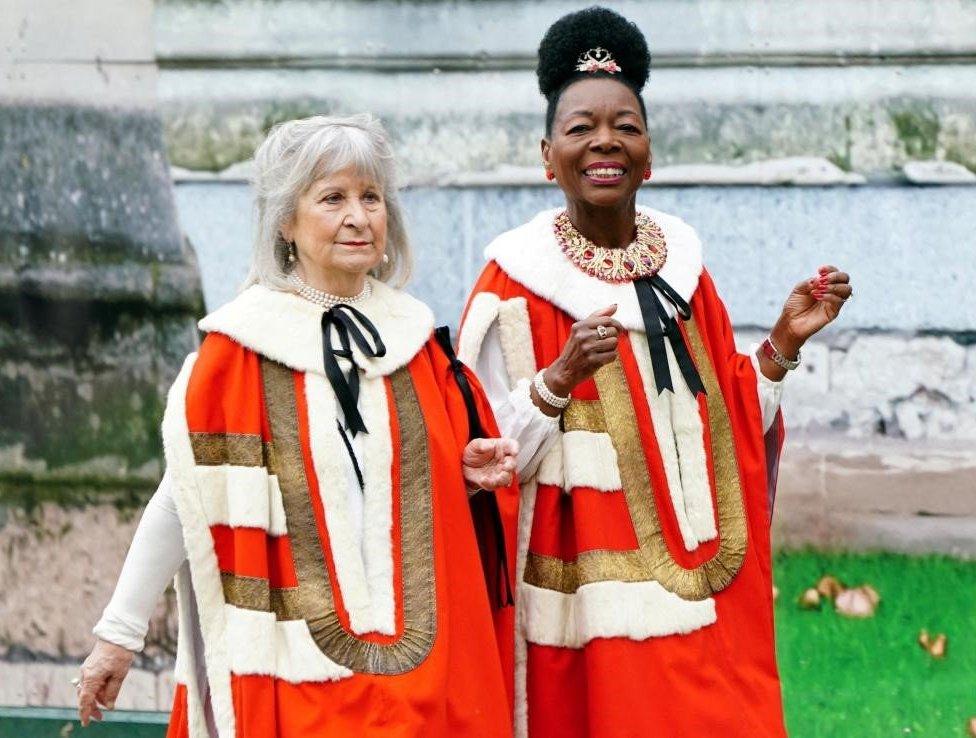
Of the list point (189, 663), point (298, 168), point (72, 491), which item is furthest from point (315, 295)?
point (72, 491)

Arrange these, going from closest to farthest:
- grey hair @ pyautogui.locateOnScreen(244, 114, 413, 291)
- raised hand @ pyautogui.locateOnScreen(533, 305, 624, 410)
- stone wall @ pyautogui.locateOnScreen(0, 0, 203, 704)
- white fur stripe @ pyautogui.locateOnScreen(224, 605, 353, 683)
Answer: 1. white fur stripe @ pyautogui.locateOnScreen(224, 605, 353, 683)
2. grey hair @ pyautogui.locateOnScreen(244, 114, 413, 291)
3. raised hand @ pyautogui.locateOnScreen(533, 305, 624, 410)
4. stone wall @ pyautogui.locateOnScreen(0, 0, 203, 704)

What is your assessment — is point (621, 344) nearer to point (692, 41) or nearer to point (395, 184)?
point (395, 184)

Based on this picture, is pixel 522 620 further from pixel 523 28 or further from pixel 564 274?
pixel 523 28

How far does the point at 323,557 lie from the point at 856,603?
2591 mm

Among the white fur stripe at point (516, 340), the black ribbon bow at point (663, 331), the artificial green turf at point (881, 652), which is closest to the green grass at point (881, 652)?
the artificial green turf at point (881, 652)

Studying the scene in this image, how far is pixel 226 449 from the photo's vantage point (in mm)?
3131

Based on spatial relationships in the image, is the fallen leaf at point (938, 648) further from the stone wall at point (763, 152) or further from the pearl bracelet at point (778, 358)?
the pearl bracelet at point (778, 358)

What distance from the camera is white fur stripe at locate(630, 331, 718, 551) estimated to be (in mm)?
3664

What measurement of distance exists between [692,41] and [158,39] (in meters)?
1.81

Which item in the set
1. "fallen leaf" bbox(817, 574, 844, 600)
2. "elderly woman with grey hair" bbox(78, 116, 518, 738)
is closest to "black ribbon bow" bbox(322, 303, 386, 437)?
"elderly woman with grey hair" bbox(78, 116, 518, 738)

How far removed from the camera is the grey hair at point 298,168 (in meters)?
3.17

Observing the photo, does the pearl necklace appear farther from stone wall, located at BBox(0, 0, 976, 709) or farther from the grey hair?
stone wall, located at BBox(0, 0, 976, 709)

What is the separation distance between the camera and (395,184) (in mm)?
3314

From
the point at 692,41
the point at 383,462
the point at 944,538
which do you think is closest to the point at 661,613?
the point at 383,462
